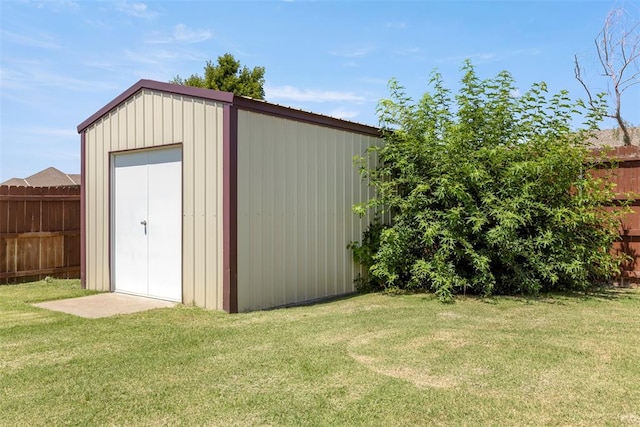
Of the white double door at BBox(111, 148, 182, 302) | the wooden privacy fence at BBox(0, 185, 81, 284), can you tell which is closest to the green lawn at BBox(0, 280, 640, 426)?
the white double door at BBox(111, 148, 182, 302)

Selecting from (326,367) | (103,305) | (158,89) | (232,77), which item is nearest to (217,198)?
(158,89)

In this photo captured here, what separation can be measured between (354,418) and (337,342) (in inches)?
58.5

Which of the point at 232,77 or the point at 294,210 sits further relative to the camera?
the point at 232,77

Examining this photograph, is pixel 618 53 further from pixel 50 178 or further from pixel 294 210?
pixel 50 178

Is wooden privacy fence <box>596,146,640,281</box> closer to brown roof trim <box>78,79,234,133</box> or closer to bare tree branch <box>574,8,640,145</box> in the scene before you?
bare tree branch <box>574,8,640,145</box>

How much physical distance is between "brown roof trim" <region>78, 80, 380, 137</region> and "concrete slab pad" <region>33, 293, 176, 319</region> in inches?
101

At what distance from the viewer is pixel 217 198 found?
543 centimetres

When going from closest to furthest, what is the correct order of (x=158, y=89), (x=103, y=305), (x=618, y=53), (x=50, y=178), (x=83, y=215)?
(x=103, y=305) < (x=158, y=89) < (x=83, y=215) < (x=618, y=53) < (x=50, y=178)

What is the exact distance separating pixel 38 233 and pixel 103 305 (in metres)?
3.50

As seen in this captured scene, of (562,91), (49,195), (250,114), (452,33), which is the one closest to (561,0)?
(452,33)

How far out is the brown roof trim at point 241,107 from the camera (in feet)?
17.7

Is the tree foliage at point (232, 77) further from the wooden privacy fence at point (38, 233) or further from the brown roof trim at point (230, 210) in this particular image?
the brown roof trim at point (230, 210)

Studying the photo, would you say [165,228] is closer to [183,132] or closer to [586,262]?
[183,132]

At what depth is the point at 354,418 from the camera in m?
2.53
